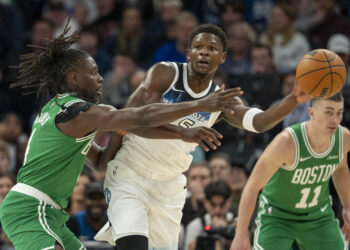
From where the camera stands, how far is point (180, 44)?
1078 cm

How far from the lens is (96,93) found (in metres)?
5.45

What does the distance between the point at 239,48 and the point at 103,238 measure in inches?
215

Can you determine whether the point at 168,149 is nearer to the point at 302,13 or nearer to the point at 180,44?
the point at 180,44

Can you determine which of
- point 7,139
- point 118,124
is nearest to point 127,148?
point 118,124

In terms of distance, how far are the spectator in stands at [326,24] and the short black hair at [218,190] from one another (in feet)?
11.9

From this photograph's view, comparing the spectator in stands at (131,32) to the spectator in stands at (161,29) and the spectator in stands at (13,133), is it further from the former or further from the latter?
the spectator in stands at (13,133)

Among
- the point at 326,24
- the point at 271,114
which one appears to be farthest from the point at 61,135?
the point at 326,24

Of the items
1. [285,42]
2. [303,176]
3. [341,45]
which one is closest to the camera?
[303,176]

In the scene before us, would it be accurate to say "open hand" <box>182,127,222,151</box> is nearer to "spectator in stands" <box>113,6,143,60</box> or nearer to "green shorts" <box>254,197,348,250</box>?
"green shorts" <box>254,197,348,250</box>

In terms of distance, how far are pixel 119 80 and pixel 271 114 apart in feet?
18.1

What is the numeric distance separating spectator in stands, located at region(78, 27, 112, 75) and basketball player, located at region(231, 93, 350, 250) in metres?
5.45

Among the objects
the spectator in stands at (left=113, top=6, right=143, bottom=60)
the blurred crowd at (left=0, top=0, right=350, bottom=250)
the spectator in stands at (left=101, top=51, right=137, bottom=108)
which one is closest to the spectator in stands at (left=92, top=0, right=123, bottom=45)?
the blurred crowd at (left=0, top=0, right=350, bottom=250)

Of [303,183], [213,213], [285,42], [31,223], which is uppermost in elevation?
[285,42]

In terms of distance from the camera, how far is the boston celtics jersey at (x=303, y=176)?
623 centimetres
